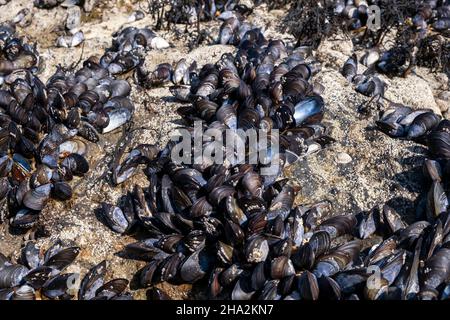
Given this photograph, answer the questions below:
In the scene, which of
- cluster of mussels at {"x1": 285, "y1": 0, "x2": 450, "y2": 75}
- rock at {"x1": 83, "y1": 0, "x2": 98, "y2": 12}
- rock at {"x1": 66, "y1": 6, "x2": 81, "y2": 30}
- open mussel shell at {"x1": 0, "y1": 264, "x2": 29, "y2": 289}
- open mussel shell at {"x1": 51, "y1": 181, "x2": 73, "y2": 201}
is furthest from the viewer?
rock at {"x1": 83, "y1": 0, "x2": 98, "y2": 12}

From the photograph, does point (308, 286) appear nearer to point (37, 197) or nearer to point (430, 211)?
point (430, 211)

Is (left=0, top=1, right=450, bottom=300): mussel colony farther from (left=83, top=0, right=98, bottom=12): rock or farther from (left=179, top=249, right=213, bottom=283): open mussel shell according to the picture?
(left=83, top=0, right=98, bottom=12): rock

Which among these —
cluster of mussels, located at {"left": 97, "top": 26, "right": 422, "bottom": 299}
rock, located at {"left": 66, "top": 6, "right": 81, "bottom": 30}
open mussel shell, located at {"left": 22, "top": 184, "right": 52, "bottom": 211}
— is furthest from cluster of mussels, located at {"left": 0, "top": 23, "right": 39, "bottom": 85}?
cluster of mussels, located at {"left": 97, "top": 26, "right": 422, "bottom": 299}

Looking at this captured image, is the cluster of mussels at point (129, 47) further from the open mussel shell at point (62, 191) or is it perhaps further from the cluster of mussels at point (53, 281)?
the cluster of mussels at point (53, 281)

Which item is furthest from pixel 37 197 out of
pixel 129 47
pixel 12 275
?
pixel 129 47

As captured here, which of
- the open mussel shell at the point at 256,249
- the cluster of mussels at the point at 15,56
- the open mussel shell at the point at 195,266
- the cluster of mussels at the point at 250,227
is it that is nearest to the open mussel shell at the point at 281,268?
the cluster of mussels at the point at 250,227
